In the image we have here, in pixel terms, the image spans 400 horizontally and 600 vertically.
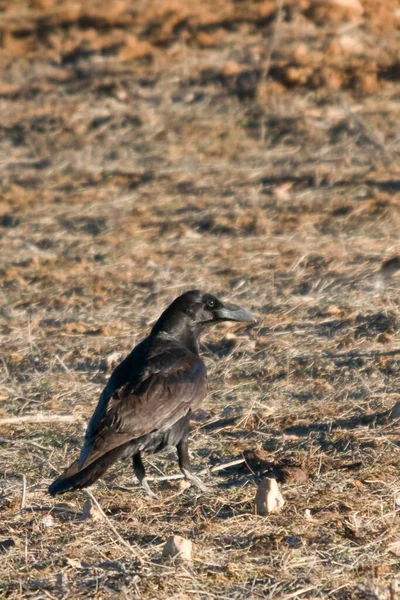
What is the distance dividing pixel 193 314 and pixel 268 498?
1.59 m

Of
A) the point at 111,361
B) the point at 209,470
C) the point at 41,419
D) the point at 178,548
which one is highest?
the point at 178,548

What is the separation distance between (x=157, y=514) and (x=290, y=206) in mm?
5469

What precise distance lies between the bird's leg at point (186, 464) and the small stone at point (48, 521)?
0.72m

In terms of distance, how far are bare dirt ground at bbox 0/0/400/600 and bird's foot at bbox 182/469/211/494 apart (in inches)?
1.8

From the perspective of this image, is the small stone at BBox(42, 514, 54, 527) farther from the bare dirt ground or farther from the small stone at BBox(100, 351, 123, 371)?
the small stone at BBox(100, 351, 123, 371)

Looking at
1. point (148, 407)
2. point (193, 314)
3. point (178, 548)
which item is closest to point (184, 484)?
point (148, 407)

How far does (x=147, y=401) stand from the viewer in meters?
5.71

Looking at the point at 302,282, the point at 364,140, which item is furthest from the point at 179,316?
the point at 364,140

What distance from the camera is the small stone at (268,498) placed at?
530 centimetres

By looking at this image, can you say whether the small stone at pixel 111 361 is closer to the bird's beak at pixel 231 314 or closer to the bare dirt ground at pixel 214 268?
the bare dirt ground at pixel 214 268

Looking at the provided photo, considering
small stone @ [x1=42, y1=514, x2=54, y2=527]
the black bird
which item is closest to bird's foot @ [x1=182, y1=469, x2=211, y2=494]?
the black bird

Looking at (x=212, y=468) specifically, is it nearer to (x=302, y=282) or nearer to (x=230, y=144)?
(x=302, y=282)

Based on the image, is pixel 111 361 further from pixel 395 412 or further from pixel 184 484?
pixel 395 412

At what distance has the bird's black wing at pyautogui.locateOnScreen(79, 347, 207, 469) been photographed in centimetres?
546
